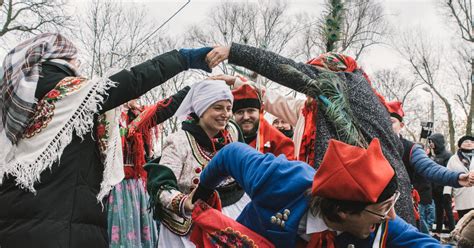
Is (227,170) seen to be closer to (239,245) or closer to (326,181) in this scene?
(239,245)

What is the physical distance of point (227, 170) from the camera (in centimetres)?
227

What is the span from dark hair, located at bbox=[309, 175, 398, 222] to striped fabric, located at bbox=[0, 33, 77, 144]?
1.48m

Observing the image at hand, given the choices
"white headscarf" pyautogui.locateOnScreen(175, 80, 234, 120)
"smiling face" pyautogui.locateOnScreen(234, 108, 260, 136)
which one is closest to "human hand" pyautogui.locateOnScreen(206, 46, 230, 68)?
"white headscarf" pyautogui.locateOnScreen(175, 80, 234, 120)

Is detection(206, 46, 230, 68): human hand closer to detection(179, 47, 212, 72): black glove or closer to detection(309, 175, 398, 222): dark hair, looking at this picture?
detection(179, 47, 212, 72): black glove

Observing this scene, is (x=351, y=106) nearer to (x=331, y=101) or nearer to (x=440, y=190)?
(x=331, y=101)

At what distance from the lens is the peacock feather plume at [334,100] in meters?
2.64

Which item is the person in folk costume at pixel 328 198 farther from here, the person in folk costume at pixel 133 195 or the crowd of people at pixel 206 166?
the person in folk costume at pixel 133 195

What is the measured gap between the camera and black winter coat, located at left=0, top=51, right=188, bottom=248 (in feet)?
7.70

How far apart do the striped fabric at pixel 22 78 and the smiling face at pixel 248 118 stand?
1917 millimetres

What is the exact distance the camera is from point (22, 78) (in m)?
2.48

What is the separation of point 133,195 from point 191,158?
211cm

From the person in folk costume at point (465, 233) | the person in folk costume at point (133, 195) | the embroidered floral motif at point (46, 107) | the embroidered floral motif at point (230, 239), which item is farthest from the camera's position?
the person in folk costume at point (133, 195)

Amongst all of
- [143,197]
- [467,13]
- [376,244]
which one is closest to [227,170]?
[376,244]

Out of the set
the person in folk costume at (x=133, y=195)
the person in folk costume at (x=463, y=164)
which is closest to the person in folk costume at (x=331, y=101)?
the person in folk costume at (x=133, y=195)
